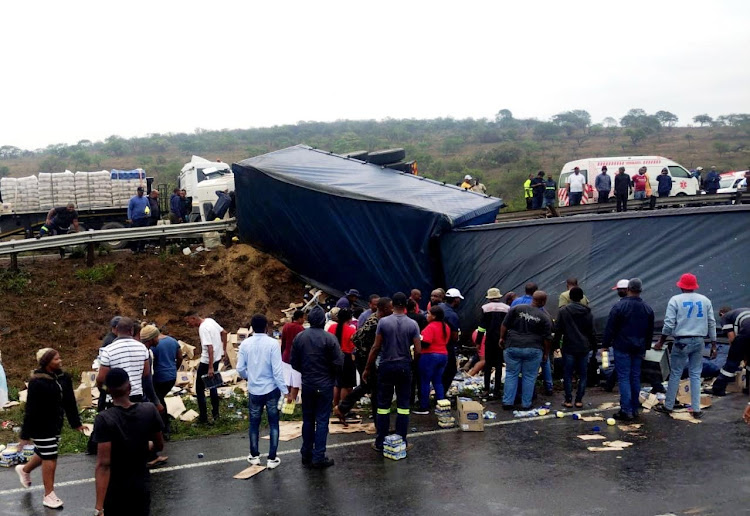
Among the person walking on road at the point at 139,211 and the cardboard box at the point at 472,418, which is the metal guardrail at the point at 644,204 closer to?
the person walking on road at the point at 139,211

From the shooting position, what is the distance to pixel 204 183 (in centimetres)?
2369

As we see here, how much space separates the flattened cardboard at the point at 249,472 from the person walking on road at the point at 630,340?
15.1 ft

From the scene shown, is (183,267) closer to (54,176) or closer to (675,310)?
(54,176)

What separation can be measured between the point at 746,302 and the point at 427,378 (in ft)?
17.6

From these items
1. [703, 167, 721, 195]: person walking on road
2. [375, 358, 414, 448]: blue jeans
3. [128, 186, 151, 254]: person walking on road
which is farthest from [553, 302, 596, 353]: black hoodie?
[703, 167, 721, 195]: person walking on road

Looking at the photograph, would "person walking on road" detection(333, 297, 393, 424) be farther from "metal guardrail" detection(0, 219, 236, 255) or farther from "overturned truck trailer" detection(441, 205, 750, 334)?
"metal guardrail" detection(0, 219, 236, 255)

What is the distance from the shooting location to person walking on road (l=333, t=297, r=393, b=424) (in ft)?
32.8

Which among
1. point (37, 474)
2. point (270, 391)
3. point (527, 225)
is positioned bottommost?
point (37, 474)

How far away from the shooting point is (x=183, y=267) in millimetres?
17828

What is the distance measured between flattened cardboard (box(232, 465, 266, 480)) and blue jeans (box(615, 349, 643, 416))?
459 cm

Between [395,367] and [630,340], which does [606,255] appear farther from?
[395,367]

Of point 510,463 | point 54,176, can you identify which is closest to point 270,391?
point 510,463

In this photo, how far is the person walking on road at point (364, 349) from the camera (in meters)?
10.0

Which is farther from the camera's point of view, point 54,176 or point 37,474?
point 54,176
